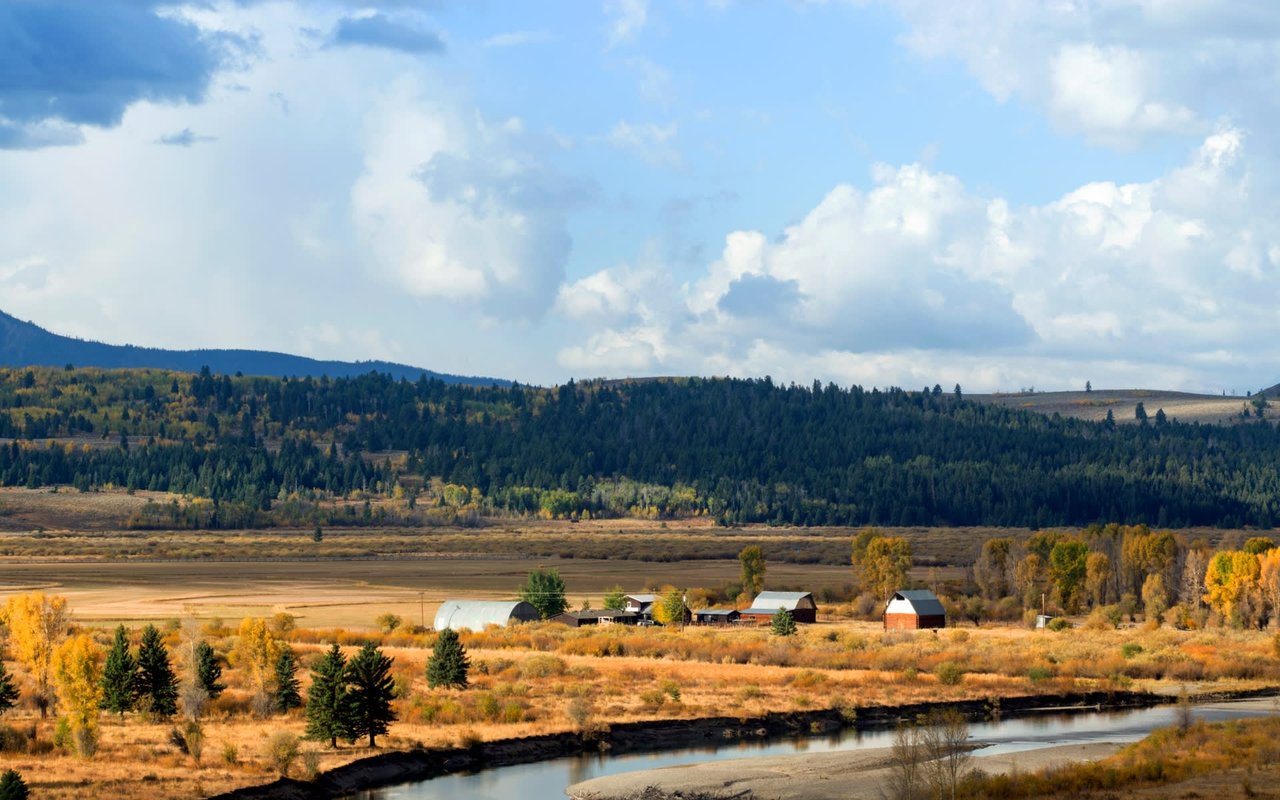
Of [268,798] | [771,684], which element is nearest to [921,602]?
[771,684]

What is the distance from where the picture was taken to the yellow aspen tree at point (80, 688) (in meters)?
53.7

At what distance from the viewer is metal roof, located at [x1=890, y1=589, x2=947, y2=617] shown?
109 metres

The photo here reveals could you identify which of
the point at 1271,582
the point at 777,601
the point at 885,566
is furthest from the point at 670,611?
the point at 1271,582

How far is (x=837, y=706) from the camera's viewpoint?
239 feet

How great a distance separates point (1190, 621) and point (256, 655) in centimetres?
6991

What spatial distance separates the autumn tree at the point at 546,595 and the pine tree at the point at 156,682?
4706 cm

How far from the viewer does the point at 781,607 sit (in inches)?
4493

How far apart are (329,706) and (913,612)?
57.8 meters

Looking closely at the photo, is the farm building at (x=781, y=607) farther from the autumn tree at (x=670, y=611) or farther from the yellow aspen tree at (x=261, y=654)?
the yellow aspen tree at (x=261, y=654)

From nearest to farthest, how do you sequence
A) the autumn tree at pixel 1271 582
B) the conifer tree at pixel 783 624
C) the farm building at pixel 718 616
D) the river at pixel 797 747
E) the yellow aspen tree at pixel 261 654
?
1. the river at pixel 797 747
2. the yellow aspen tree at pixel 261 654
3. the conifer tree at pixel 783 624
4. the autumn tree at pixel 1271 582
5. the farm building at pixel 718 616

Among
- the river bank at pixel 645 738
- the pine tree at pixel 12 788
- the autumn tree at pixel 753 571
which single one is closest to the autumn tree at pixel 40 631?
the river bank at pixel 645 738

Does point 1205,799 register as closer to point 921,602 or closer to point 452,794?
point 452,794

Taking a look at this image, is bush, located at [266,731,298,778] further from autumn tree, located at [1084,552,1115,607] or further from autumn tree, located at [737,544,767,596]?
autumn tree, located at [1084,552,1115,607]

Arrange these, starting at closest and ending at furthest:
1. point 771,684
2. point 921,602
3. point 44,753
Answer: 1. point 44,753
2. point 771,684
3. point 921,602
